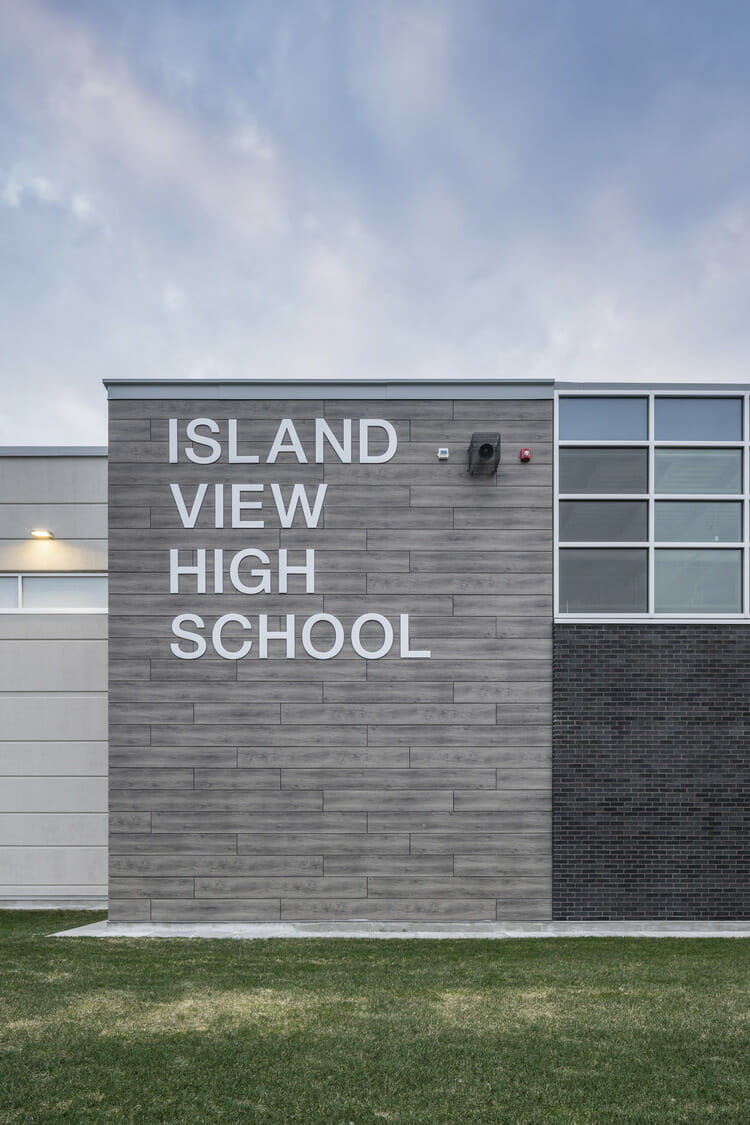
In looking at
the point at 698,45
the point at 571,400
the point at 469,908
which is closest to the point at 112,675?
the point at 469,908

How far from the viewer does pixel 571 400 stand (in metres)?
9.64

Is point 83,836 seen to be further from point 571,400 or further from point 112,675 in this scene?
point 571,400

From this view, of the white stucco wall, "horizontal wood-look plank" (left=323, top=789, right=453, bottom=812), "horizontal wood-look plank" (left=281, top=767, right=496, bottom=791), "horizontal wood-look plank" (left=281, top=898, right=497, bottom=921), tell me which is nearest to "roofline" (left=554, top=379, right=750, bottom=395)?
"horizontal wood-look plank" (left=281, top=767, right=496, bottom=791)

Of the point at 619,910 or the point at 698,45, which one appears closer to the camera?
the point at 619,910

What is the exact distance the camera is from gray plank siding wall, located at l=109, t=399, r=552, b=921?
30.1 ft

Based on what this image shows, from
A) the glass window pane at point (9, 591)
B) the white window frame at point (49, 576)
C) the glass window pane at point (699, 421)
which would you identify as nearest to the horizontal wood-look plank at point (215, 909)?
the white window frame at point (49, 576)

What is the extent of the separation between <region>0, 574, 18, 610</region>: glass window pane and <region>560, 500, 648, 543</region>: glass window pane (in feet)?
28.3

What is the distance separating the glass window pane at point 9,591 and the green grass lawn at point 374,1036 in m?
5.37

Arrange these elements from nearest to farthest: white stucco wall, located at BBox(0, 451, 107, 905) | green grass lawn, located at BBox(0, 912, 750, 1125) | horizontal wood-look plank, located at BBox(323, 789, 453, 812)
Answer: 1. green grass lawn, located at BBox(0, 912, 750, 1125)
2. horizontal wood-look plank, located at BBox(323, 789, 453, 812)
3. white stucco wall, located at BBox(0, 451, 107, 905)

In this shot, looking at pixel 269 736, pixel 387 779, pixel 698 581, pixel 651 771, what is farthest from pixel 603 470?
pixel 269 736

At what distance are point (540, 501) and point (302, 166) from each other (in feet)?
58.6

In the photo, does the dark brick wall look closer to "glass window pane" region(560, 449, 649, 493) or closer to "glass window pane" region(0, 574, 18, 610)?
"glass window pane" region(560, 449, 649, 493)

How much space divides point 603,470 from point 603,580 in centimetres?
153

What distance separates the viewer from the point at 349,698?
937 cm
